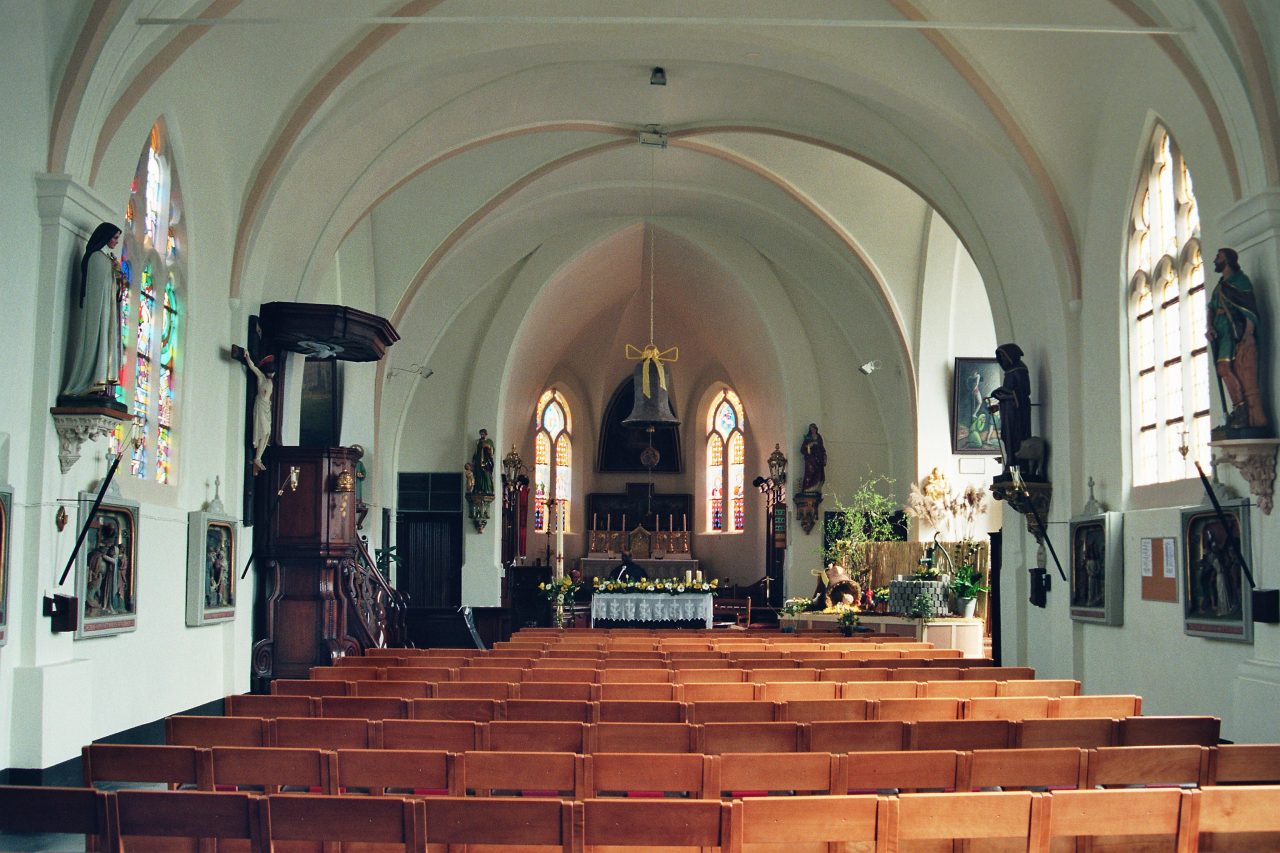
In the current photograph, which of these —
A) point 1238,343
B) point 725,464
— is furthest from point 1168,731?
point 725,464

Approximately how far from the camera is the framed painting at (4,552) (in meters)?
8.04

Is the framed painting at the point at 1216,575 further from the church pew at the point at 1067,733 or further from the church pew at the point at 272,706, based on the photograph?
the church pew at the point at 272,706

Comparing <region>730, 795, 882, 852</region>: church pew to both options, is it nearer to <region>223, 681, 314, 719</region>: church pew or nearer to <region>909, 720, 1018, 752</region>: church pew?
<region>909, 720, 1018, 752</region>: church pew

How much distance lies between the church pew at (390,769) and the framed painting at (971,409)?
57.3ft

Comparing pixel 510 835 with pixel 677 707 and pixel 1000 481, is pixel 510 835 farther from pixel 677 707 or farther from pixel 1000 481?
pixel 1000 481

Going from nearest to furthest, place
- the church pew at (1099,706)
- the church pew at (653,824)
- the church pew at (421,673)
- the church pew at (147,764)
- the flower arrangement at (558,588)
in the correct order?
the church pew at (653,824), the church pew at (147,764), the church pew at (1099,706), the church pew at (421,673), the flower arrangement at (558,588)

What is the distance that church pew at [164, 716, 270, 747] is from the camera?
20.7 feet

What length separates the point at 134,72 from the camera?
9.47 metres

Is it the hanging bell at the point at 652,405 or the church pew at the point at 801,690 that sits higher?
the hanging bell at the point at 652,405

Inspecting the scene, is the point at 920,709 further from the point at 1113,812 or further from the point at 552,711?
the point at 1113,812

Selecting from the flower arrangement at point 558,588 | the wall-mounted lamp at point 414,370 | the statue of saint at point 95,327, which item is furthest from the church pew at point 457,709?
the flower arrangement at point 558,588

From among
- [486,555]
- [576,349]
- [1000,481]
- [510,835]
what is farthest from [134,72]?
[576,349]

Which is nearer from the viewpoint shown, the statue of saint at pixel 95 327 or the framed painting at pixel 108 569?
the statue of saint at pixel 95 327

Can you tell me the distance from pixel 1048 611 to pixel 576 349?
17.8 metres
